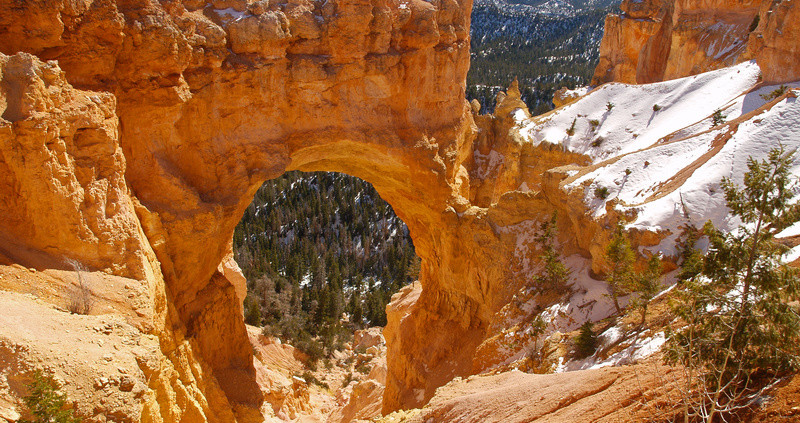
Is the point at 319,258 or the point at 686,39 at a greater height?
the point at 686,39

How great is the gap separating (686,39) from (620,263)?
29.9 metres

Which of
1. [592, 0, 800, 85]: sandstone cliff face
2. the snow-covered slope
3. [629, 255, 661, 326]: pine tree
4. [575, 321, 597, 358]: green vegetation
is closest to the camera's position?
[629, 255, 661, 326]: pine tree

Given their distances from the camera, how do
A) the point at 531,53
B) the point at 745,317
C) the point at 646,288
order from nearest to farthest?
the point at 745,317
the point at 646,288
the point at 531,53

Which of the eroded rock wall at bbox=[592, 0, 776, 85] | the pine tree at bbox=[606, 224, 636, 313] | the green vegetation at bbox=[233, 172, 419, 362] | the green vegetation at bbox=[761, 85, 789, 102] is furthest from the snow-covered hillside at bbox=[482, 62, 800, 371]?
the green vegetation at bbox=[233, 172, 419, 362]

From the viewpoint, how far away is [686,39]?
120ft

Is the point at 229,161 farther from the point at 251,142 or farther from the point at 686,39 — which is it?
the point at 686,39

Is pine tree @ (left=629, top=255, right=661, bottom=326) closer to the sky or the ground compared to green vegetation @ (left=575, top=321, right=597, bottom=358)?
closer to the sky

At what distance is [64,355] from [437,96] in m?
14.5

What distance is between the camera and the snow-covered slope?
14562mm

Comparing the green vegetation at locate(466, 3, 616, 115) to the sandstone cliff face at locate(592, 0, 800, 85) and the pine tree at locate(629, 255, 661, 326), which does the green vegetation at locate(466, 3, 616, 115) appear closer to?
the sandstone cliff face at locate(592, 0, 800, 85)

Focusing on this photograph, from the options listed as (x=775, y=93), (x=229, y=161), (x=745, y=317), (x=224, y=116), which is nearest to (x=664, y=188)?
(x=775, y=93)

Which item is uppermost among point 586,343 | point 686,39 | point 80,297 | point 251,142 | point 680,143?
point 686,39

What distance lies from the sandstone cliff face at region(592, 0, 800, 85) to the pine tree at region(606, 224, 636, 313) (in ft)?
42.3

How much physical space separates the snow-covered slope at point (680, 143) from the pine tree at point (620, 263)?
1362 millimetres
